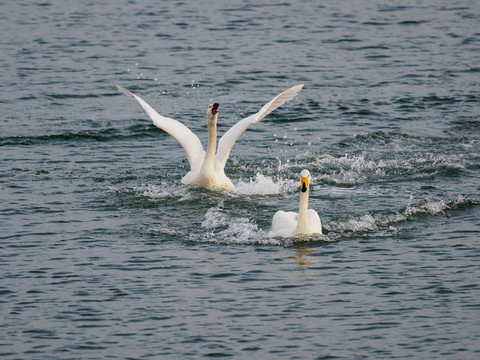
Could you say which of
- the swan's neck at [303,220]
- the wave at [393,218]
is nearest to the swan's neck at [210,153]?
the wave at [393,218]

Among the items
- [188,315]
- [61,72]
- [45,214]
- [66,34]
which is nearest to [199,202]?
[45,214]

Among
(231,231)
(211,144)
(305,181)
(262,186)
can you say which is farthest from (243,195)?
(305,181)

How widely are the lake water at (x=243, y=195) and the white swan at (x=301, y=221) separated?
213 millimetres

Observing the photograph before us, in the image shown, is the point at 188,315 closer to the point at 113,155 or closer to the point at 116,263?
the point at 116,263

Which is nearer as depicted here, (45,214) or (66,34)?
(45,214)

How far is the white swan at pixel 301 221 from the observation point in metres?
14.3

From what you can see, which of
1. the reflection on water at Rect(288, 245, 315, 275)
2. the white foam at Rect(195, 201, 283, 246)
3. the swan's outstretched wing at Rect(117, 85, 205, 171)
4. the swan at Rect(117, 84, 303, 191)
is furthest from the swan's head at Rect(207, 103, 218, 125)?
the reflection on water at Rect(288, 245, 315, 275)

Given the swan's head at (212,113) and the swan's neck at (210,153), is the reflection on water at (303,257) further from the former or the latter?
the swan's head at (212,113)

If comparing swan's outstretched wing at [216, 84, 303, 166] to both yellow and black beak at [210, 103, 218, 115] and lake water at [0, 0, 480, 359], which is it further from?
lake water at [0, 0, 480, 359]

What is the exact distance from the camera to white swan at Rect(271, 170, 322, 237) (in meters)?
14.3

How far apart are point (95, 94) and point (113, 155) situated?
5.09 metres

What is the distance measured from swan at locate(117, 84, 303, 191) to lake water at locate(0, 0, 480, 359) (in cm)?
29

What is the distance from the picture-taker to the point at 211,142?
17.1 metres

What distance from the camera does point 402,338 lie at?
11102mm
